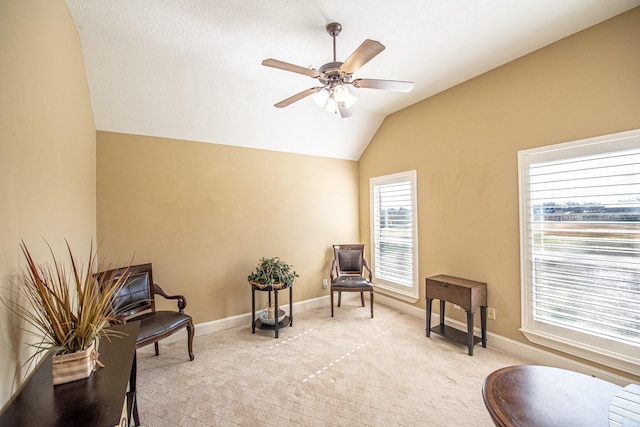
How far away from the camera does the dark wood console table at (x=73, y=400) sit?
0.95 meters

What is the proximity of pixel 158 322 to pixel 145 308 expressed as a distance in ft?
1.42

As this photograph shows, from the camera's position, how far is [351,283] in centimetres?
360

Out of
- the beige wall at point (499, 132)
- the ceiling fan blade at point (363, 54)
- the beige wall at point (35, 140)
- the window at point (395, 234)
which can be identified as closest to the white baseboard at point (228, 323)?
the window at point (395, 234)

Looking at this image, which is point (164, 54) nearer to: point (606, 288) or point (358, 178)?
point (358, 178)

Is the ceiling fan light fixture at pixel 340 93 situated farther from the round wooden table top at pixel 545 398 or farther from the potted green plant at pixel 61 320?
the round wooden table top at pixel 545 398

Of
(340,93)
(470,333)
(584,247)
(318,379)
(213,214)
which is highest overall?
(340,93)

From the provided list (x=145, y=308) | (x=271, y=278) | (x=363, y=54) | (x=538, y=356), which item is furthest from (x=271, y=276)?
(x=538, y=356)

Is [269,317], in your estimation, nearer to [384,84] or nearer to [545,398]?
[545,398]

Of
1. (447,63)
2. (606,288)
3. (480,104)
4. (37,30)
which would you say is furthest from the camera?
(480,104)

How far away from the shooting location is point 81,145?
2176mm

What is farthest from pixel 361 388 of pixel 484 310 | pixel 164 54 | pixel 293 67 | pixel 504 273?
pixel 164 54

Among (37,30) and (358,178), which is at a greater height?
(37,30)

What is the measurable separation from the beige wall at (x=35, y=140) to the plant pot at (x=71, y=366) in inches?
5.1

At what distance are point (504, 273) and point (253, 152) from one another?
3.28 m
